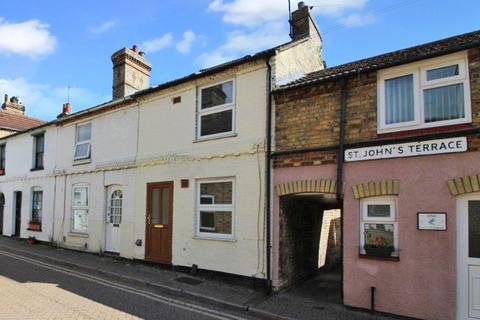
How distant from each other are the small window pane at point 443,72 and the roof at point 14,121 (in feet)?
77.1

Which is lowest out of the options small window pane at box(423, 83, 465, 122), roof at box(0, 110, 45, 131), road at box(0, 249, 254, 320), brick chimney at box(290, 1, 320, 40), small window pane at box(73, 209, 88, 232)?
road at box(0, 249, 254, 320)

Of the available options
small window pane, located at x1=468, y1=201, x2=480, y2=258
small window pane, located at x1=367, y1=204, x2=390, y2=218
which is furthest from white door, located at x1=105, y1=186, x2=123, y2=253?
small window pane, located at x1=468, y1=201, x2=480, y2=258

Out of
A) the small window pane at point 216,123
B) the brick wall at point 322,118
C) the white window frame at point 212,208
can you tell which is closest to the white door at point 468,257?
the brick wall at point 322,118

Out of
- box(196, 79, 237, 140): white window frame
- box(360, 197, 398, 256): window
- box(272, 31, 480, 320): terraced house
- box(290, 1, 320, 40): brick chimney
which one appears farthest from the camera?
box(290, 1, 320, 40): brick chimney

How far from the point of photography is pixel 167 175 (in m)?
11.4

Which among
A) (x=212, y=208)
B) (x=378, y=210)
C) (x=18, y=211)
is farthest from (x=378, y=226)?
(x=18, y=211)

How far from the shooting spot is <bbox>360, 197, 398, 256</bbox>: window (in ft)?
23.7

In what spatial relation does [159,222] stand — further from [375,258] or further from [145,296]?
[375,258]

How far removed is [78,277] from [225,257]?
4.18 meters

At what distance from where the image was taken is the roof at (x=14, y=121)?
23.5m

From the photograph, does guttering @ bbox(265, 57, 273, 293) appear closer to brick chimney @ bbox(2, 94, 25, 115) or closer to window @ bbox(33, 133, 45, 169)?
window @ bbox(33, 133, 45, 169)

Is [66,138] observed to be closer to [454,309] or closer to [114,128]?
[114,128]

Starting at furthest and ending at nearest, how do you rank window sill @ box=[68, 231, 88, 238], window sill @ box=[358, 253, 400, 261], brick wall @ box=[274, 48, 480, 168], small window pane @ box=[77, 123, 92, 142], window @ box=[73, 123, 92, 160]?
small window pane @ box=[77, 123, 92, 142], window @ box=[73, 123, 92, 160], window sill @ box=[68, 231, 88, 238], brick wall @ box=[274, 48, 480, 168], window sill @ box=[358, 253, 400, 261]

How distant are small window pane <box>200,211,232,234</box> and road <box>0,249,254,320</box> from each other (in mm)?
2143
